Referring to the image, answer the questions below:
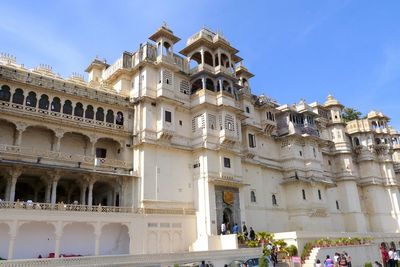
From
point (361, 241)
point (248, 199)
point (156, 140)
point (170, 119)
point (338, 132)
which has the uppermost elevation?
point (338, 132)

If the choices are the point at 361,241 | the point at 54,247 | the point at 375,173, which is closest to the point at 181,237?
the point at 54,247

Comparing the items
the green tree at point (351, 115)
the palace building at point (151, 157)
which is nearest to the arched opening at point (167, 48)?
the palace building at point (151, 157)

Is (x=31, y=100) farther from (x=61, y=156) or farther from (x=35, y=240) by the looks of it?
(x=35, y=240)

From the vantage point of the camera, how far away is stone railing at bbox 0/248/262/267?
57.7 feet

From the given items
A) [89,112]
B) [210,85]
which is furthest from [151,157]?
[210,85]

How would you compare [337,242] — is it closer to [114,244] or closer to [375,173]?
[114,244]

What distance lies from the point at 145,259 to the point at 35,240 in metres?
8.32

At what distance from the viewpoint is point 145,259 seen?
20.7 metres

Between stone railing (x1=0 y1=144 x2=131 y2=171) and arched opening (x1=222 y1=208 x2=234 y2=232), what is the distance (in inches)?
391

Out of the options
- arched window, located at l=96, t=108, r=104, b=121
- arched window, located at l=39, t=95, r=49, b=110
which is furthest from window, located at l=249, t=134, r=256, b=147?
arched window, located at l=39, t=95, r=49, b=110

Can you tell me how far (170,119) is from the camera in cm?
3353

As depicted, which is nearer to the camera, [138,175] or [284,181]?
[138,175]

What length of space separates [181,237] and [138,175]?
20.9 feet

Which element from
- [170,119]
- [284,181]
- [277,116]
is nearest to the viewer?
[170,119]
